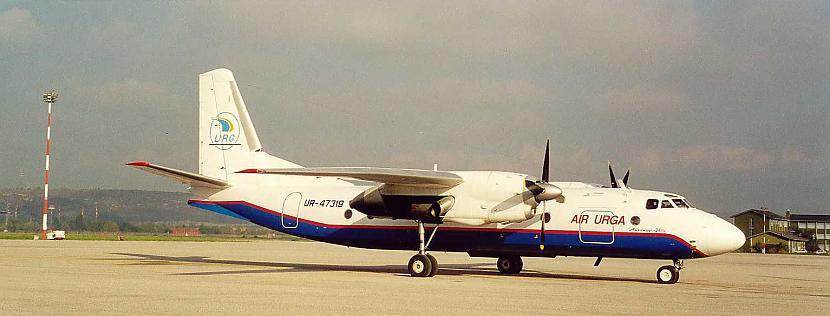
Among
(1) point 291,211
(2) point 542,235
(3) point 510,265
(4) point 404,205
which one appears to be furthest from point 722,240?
(1) point 291,211

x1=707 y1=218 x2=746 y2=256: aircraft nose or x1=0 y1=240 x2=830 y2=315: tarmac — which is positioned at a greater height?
x1=707 y1=218 x2=746 y2=256: aircraft nose

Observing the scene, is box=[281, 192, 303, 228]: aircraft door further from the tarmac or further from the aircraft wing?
the aircraft wing

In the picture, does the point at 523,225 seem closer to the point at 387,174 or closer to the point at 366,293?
the point at 387,174

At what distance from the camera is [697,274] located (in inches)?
1082

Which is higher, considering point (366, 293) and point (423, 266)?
point (423, 266)

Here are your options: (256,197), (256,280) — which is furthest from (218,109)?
(256,280)

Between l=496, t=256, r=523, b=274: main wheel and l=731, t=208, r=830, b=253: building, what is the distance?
38.2 m

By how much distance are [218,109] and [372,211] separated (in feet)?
24.4

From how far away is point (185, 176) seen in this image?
25.1m

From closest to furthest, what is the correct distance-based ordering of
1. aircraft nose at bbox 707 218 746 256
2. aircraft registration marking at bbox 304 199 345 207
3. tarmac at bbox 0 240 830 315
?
tarmac at bbox 0 240 830 315 → aircraft nose at bbox 707 218 746 256 → aircraft registration marking at bbox 304 199 345 207

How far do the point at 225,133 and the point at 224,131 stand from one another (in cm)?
8

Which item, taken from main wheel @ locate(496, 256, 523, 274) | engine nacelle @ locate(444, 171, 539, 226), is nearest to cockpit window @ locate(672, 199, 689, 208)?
engine nacelle @ locate(444, 171, 539, 226)

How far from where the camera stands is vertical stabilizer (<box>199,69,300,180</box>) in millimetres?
27016

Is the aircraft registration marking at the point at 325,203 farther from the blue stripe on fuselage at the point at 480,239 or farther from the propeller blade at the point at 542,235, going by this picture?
the propeller blade at the point at 542,235
